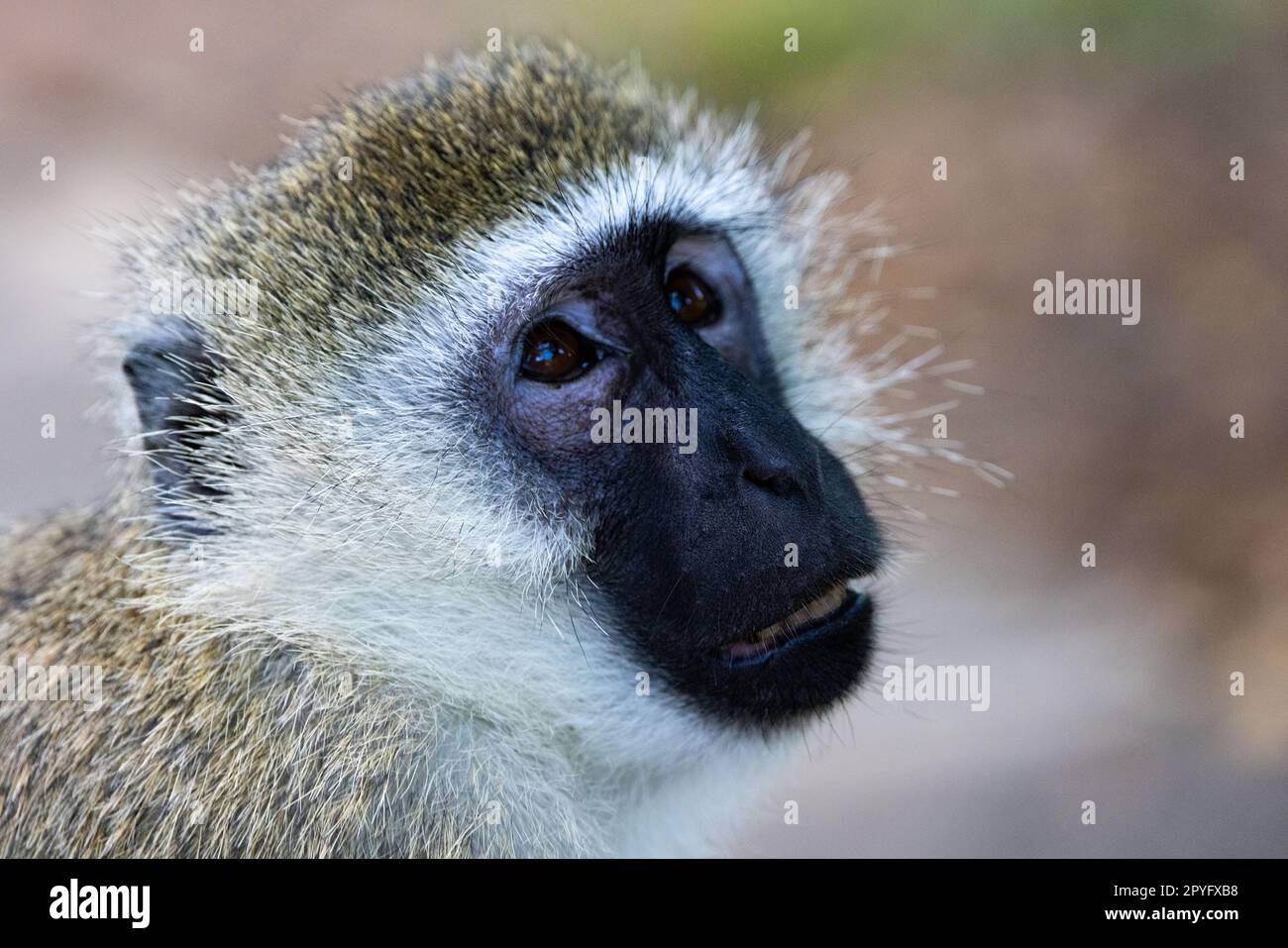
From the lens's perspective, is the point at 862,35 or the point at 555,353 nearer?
the point at 555,353

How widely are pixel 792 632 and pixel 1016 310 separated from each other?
16.4ft

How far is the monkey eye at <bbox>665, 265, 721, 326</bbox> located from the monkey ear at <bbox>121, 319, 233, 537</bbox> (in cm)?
101

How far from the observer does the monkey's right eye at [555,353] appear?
265cm

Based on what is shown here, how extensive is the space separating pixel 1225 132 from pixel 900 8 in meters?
2.40

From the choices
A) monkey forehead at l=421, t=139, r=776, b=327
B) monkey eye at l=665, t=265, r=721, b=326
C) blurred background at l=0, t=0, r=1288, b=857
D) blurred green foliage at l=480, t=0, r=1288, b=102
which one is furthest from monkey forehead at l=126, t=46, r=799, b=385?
blurred green foliage at l=480, t=0, r=1288, b=102

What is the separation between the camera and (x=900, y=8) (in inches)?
322

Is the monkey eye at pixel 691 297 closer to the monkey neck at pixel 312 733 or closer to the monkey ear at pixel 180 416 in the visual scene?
the monkey neck at pixel 312 733

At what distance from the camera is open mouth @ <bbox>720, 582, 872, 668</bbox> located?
2.53 meters

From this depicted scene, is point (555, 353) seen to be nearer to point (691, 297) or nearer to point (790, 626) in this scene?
point (691, 297)

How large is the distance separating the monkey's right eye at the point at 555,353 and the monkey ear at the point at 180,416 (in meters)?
0.62

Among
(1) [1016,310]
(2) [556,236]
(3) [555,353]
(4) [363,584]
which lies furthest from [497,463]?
(1) [1016,310]

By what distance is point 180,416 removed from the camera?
8.77ft
